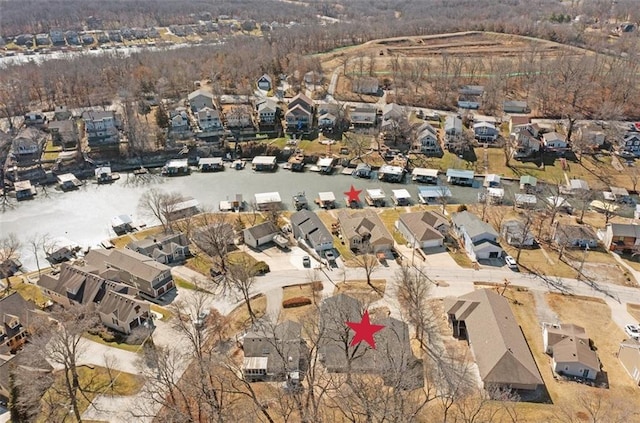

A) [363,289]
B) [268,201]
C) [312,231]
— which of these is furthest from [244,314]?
[268,201]

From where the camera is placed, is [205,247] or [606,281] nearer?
[606,281]

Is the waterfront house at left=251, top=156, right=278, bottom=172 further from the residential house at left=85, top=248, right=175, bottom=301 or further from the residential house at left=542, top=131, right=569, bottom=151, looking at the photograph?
the residential house at left=542, top=131, right=569, bottom=151

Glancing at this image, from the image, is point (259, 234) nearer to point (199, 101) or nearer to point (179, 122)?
point (179, 122)

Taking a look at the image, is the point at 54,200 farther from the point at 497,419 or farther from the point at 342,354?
the point at 497,419

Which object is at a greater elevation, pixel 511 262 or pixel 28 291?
pixel 28 291

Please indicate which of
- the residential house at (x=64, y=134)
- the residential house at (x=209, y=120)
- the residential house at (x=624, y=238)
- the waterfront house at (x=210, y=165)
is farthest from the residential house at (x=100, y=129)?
the residential house at (x=624, y=238)

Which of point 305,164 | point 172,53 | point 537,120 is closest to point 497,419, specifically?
point 305,164

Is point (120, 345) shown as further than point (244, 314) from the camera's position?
No
